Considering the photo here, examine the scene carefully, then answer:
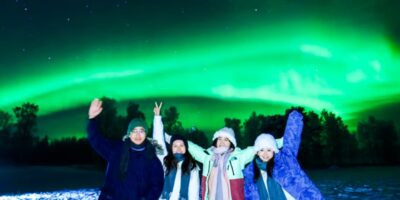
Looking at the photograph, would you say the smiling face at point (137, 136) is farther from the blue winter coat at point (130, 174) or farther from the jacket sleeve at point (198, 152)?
the jacket sleeve at point (198, 152)

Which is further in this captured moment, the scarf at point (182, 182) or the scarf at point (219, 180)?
the scarf at point (182, 182)

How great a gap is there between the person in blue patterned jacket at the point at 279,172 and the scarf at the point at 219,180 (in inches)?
12.6

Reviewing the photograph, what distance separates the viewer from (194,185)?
6.11 m

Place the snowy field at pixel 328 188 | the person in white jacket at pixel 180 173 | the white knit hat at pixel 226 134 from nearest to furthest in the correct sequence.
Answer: the white knit hat at pixel 226 134 → the person in white jacket at pixel 180 173 → the snowy field at pixel 328 188

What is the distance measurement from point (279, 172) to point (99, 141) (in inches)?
102

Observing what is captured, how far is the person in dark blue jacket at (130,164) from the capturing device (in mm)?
4520

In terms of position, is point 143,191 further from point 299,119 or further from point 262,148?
point 299,119

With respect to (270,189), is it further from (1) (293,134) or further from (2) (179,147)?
(2) (179,147)

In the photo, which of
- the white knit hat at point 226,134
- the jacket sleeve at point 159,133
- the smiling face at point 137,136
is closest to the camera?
the smiling face at point 137,136

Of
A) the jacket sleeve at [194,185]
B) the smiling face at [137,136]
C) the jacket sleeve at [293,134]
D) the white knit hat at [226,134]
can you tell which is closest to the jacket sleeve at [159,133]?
the jacket sleeve at [194,185]

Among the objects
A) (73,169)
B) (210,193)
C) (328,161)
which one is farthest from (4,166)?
(210,193)

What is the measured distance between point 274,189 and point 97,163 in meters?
82.9

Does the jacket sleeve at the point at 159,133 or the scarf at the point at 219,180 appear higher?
the jacket sleeve at the point at 159,133

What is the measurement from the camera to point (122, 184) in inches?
178
